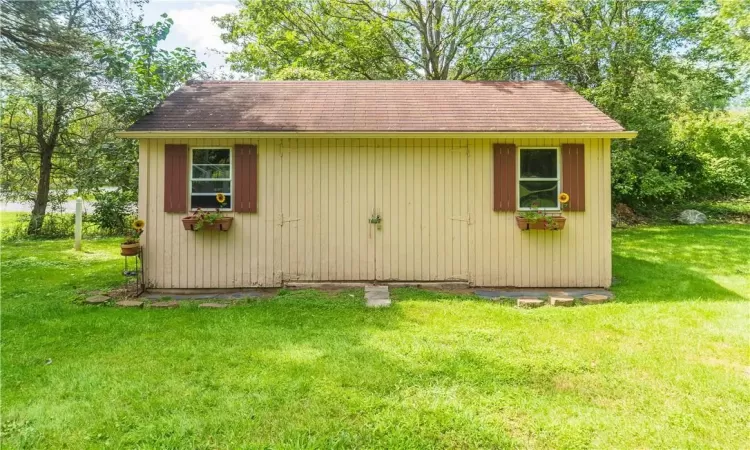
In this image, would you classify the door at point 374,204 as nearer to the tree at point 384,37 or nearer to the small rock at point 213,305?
the small rock at point 213,305

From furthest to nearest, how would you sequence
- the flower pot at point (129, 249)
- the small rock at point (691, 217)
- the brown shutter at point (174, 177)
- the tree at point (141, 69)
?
the small rock at point (691, 217) → the tree at point (141, 69) → the brown shutter at point (174, 177) → the flower pot at point (129, 249)

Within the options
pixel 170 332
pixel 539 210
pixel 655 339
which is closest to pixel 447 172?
pixel 539 210

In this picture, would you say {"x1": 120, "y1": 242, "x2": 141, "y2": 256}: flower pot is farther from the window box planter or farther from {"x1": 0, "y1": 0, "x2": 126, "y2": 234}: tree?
{"x1": 0, "y1": 0, "x2": 126, "y2": 234}: tree

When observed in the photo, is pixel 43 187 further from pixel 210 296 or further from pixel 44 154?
pixel 210 296

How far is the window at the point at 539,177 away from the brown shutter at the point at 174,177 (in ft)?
16.3

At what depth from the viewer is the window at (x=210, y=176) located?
6.00m

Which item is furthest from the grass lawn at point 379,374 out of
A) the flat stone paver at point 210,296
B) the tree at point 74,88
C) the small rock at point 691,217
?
the small rock at point 691,217

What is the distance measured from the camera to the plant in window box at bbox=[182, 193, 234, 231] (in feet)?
18.6

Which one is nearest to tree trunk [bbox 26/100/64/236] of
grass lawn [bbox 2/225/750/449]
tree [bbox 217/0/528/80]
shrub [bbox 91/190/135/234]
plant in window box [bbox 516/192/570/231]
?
shrub [bbox 91/190/135/234]

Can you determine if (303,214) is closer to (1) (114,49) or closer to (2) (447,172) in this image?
(2) (447,172)

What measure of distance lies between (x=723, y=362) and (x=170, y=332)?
199 inches

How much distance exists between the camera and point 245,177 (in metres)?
5.98

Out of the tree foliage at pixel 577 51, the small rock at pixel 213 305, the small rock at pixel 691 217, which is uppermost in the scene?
the tree foliage at pixel 577 51

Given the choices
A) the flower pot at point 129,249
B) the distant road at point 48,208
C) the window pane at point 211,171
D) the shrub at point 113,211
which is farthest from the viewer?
the distant road at point 48,208
